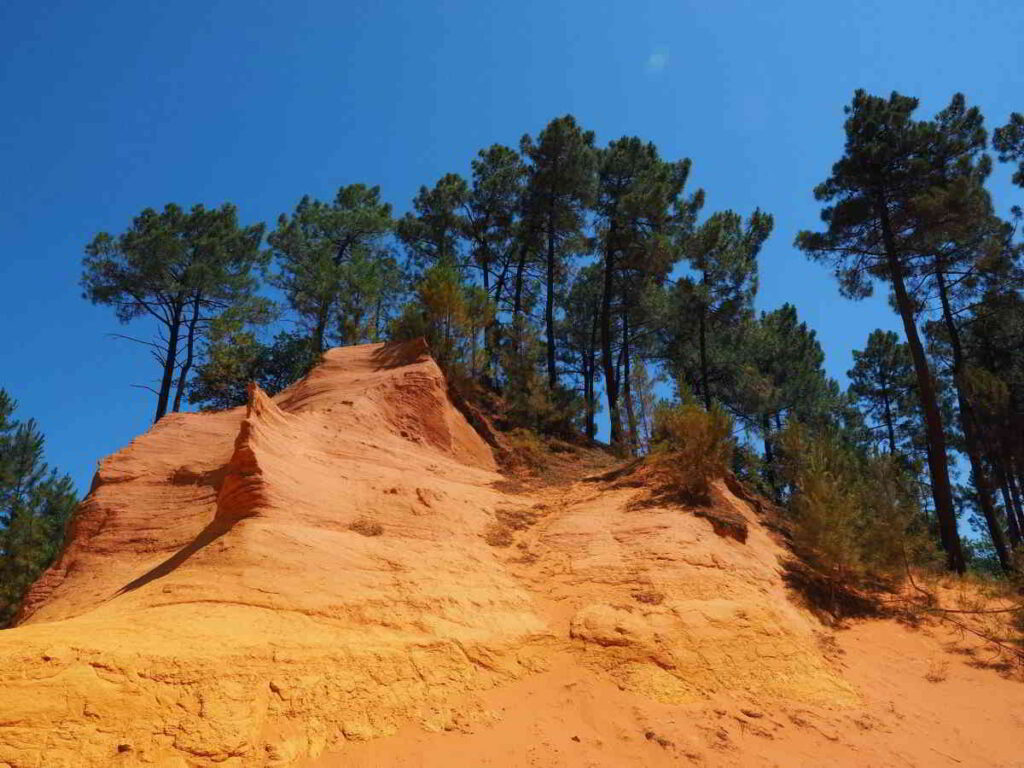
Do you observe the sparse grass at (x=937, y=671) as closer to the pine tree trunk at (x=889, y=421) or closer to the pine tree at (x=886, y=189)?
the pine tree at (x=886, y=189)

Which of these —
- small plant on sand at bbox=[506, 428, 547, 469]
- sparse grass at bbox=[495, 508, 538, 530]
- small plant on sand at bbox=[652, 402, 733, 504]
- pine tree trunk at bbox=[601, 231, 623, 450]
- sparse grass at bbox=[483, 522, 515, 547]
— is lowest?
sparse grass at bbox=[483, 522, 515, 547]

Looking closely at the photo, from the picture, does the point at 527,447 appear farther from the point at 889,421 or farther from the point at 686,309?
the point at 889,421

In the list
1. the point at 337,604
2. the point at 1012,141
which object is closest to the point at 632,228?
the point at 1012,141

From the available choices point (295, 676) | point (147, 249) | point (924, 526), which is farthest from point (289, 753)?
point (147, 249)

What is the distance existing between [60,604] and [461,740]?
5.93m

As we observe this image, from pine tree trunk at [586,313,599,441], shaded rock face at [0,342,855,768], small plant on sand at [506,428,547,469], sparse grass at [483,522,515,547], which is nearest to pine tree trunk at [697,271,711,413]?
pine tree trunk at [586,313,599,441]

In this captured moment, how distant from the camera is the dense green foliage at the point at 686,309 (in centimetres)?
1438

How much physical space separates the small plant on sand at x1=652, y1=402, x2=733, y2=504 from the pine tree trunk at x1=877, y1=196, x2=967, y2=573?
6.03 m

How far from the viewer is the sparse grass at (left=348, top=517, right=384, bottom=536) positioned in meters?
8.40

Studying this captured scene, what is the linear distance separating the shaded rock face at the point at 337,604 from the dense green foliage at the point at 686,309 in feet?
9.60

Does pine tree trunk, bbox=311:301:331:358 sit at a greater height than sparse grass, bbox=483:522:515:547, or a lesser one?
greater

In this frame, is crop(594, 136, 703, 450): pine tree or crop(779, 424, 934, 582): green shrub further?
crop(594, 136, 703, 450): pine tree

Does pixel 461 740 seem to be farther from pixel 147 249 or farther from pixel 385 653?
pixel 147 249

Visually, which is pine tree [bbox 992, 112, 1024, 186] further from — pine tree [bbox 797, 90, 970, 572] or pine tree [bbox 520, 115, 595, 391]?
pine tree [bbox 520, 115, 595, 391]
